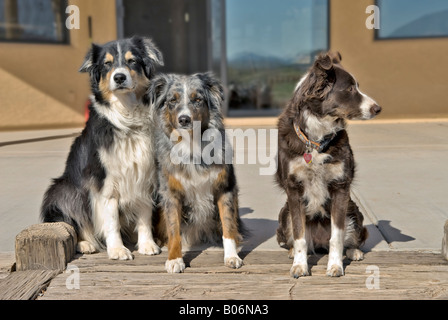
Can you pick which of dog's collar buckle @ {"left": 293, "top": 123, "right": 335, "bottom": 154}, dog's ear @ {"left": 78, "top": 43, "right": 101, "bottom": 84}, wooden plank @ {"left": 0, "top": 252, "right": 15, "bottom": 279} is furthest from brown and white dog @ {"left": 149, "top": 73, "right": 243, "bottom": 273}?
wooden plank @ {"left": 0, "top": 252, "right": 15, "bottom": 279}

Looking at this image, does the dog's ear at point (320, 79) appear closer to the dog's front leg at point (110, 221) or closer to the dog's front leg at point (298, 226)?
the dog's front leg at point (298, 226)

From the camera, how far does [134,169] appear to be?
3.70m

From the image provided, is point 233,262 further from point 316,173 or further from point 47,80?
point 47,80

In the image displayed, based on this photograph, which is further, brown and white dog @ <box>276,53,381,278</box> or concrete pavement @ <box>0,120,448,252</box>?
concrete pavement @ <box>0,120,448,252</box>

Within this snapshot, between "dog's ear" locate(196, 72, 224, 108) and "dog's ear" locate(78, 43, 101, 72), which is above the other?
"dog's ear" locate(78, 43, 101, 72)

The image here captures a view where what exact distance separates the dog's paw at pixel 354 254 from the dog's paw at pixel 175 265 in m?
1.08

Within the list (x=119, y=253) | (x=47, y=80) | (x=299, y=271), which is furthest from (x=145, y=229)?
(x=47, y=80)

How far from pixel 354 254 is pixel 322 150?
29.1 inches

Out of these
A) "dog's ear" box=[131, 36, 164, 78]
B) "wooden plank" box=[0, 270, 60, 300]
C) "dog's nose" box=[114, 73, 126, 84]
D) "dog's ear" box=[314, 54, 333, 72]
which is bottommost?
"wooden plank" box=[0, 270, 60, 300]

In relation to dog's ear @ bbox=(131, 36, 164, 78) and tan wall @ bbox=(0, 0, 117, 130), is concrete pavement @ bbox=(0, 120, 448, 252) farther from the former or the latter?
tan wall @ bbox=(0, 0, 117, 130)

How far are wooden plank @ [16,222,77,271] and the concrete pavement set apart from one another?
2.19ft

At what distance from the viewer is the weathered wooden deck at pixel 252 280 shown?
2959mm

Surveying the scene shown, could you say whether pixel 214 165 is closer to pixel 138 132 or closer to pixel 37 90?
pixel 138 132

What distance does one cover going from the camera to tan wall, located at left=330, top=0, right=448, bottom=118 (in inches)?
434
